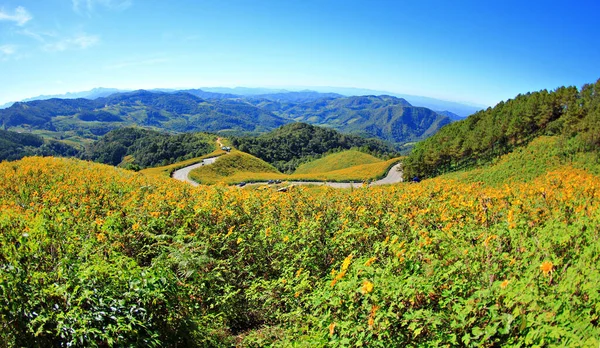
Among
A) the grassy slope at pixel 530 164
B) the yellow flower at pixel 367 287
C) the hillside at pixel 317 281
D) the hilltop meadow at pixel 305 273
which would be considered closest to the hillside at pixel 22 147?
the grassy slope at pixel 530 164

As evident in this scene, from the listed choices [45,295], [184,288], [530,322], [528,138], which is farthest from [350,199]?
[528,138]

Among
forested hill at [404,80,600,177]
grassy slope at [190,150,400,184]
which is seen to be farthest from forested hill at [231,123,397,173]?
forested hill at [404,80,600,177]

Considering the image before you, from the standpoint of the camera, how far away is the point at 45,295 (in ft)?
10.8

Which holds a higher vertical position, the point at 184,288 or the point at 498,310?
the point at 498,310

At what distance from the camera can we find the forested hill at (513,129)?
3778cm

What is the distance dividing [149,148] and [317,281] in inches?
5671

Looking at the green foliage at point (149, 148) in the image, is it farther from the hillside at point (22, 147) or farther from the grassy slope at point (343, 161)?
the grassy slope at point (343, 161)

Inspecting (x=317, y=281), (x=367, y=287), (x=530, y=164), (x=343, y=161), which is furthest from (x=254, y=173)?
(x=367, y=287)

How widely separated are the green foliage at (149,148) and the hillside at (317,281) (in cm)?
7883

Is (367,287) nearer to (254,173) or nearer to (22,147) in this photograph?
(254,173)

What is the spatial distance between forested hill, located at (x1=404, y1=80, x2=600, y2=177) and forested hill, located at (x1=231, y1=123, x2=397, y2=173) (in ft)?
213

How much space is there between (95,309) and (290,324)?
100 inches

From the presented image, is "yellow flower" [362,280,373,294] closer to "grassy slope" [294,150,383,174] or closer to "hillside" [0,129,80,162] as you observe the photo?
"grassy slope" [294,150,383,174]

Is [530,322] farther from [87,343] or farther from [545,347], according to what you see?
[87,343]
